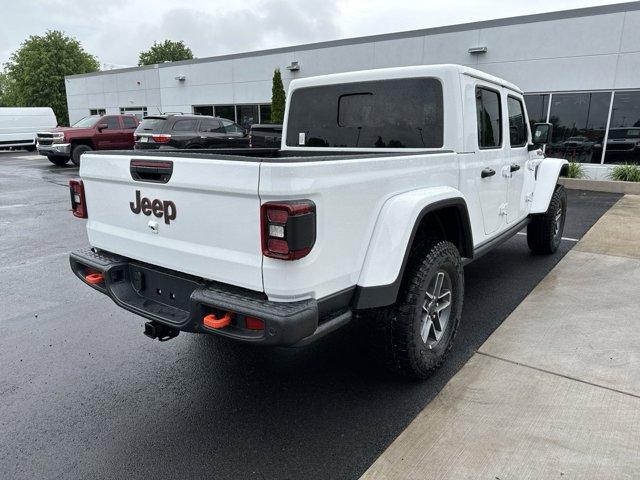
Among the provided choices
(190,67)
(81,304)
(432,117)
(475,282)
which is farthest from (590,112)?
(190,67)

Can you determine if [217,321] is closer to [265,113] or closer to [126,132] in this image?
[126,132]

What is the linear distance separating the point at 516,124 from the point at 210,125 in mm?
11607

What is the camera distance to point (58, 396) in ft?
9.86

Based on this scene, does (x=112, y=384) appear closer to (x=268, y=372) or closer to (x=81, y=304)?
(x=268, y=372)

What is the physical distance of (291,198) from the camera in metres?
2.12

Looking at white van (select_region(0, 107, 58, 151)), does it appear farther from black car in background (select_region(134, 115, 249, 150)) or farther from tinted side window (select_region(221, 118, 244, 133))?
tinted side window (select_region(221, 118, 244, 133))

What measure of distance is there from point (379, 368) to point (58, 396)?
6.89ft

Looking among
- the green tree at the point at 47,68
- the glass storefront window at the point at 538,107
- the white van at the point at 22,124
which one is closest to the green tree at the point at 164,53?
the green tree at the point at 47,68

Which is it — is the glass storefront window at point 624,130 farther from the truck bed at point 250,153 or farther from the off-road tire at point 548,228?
the truck bed at point 250,153

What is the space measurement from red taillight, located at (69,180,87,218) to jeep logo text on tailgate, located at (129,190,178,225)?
26.8 inches

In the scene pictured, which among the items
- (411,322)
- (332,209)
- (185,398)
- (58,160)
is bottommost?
(185,398)

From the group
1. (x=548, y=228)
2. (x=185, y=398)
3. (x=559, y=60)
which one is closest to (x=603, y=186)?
(x=559, y=60)

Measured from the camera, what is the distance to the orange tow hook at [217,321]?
230cm

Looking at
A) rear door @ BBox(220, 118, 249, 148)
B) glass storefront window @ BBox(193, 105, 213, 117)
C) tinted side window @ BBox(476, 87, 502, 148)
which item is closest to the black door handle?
tinted side window @ BBox(476, 87, 502, 148)
